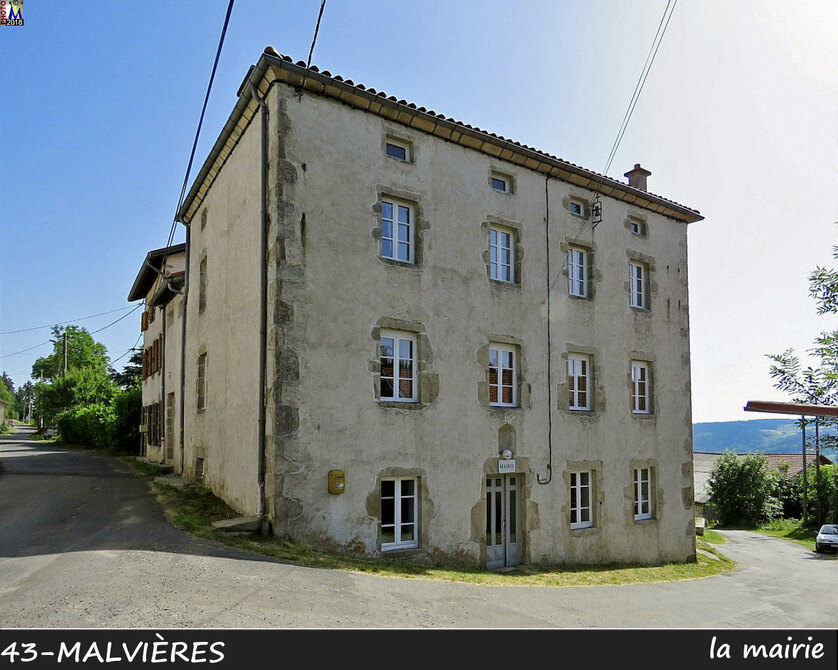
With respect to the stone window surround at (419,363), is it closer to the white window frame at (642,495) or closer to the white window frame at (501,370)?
the white window frame at (501,370)

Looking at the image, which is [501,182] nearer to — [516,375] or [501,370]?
[501,370]

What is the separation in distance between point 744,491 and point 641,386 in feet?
87.4

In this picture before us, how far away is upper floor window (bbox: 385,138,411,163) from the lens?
492 inches

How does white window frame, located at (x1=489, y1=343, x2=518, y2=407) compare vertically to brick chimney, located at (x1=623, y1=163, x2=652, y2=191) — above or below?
below

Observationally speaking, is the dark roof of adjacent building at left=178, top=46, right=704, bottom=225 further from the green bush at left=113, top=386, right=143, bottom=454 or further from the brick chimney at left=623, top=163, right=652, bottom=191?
the green bush at left=113, top=386, right=143, bottom=454

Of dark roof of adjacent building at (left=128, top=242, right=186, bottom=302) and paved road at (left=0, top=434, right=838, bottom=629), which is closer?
paved road at (left=0, top=434, right=838, bottom=629)

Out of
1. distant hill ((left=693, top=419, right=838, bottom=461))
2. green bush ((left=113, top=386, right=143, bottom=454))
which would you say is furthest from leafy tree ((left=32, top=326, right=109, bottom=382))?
distant hill ((left=693, top=419, right=838, bottom=461))

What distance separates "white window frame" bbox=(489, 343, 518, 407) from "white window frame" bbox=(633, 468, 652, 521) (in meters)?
4.88

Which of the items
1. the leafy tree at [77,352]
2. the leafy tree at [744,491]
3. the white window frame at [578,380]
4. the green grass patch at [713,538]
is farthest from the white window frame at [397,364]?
the leafy tree at [77,352]

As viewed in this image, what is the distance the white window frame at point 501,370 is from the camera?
13.7 m

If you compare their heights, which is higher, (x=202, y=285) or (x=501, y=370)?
(x=202, y=285)

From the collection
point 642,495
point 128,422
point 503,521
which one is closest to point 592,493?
point 642,495

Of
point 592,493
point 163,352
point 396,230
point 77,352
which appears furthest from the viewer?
point 77,352

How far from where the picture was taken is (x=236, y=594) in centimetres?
679
